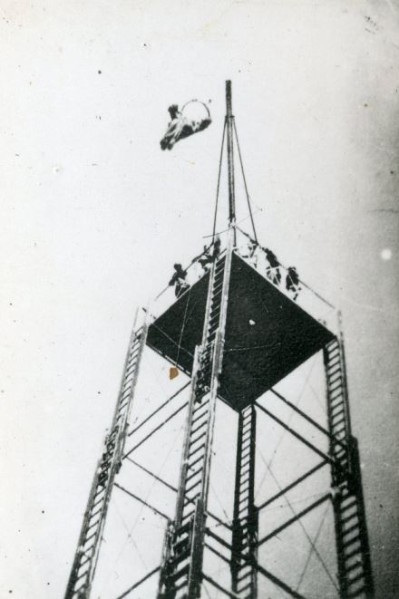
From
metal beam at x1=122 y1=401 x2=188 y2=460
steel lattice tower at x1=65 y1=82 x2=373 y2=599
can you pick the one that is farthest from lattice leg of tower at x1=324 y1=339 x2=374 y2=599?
metal beam at x1=122 y1=401 x2=188 y2=460

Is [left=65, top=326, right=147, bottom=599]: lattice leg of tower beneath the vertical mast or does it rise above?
beneath

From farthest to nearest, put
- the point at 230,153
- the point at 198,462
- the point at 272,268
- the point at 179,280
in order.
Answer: the point at 230,153
the point at 179,280
the point at 272,268
the point at 198,462

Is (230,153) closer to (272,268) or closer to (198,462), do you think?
(272,268)

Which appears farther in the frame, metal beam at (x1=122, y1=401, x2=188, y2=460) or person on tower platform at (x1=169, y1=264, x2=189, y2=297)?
person on tower platform at (x1=169, y1=264, x2=189, y2=297)

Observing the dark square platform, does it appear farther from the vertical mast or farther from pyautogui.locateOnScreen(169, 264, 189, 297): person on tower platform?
the vertical mast

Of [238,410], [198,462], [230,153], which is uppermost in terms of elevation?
[230,153]

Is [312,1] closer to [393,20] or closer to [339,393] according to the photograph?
[393,20]

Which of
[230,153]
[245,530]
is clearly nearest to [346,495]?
[245,530]

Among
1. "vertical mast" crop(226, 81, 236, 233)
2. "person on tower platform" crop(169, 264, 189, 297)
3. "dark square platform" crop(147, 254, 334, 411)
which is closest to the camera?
"dark square platform" crop(147, 254, 334, 411)

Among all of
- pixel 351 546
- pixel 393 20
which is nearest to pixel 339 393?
pixel 351 546
